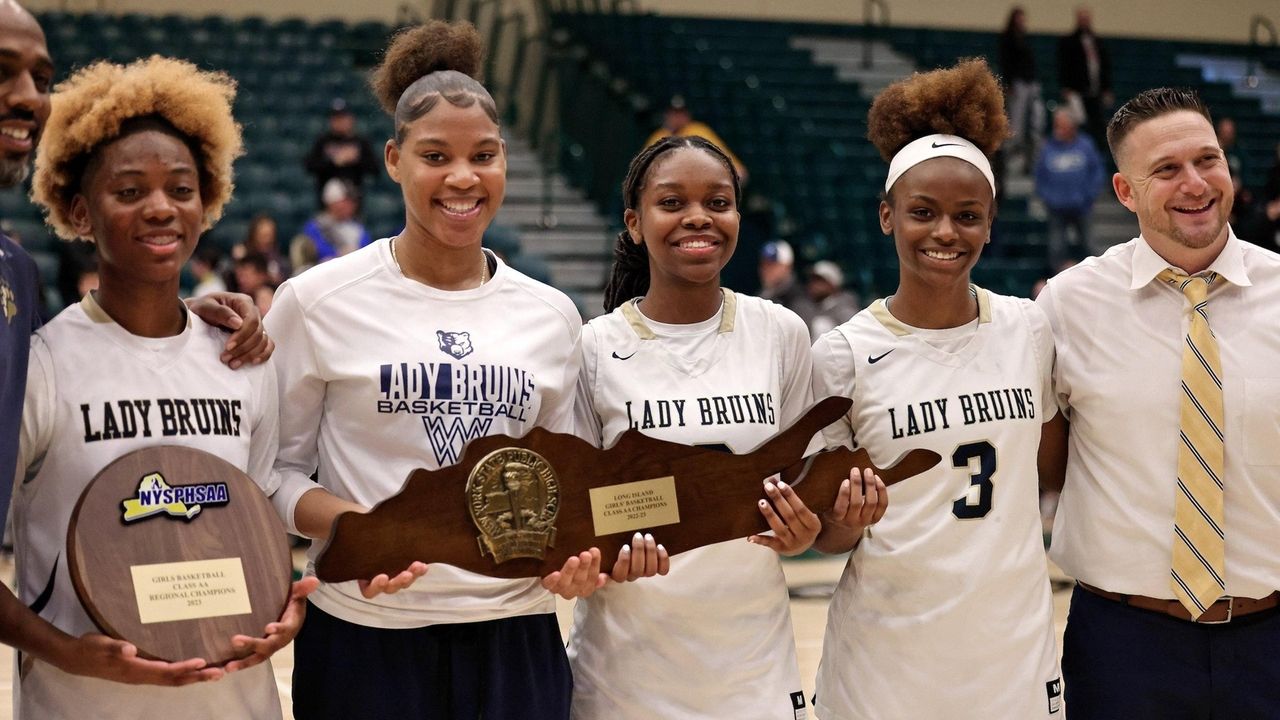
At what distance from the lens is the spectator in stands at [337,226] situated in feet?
30.4

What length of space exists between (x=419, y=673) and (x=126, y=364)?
79 centimetres

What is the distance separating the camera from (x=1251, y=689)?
3.11 meters

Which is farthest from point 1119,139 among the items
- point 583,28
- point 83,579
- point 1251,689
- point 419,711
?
point 583,28

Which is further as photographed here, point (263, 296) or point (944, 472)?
point (263, 296)

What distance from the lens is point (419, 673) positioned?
2713mm

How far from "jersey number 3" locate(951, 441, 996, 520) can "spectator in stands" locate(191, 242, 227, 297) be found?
267 inches

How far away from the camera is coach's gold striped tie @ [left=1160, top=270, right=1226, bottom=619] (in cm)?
310

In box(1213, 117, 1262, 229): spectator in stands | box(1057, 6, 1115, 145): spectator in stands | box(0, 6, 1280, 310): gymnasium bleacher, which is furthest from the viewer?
box(1057, 6, 1115, 145): spectator in stands

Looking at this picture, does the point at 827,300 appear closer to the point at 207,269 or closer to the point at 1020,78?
the point at 207,269

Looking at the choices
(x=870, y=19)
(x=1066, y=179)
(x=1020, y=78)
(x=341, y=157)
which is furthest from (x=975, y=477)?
(x=870, y=19)

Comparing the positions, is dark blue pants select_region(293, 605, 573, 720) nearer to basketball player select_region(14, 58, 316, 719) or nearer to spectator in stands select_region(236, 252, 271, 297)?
basketball player select_region(14, 58, 316, 719)

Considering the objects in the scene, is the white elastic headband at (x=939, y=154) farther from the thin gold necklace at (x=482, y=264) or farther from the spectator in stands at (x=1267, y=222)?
the spectator in stands at (x=1267, y=222)

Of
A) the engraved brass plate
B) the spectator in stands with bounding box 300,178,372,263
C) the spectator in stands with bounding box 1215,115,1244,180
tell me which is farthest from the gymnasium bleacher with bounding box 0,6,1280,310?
the engraved brass plate

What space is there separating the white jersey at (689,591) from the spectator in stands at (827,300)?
19.5ft
